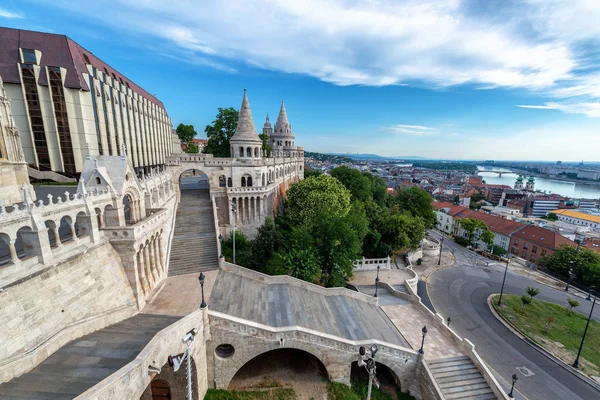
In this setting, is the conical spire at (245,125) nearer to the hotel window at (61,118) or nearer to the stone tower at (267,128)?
the hotel window at (61,118)

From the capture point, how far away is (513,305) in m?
29.1

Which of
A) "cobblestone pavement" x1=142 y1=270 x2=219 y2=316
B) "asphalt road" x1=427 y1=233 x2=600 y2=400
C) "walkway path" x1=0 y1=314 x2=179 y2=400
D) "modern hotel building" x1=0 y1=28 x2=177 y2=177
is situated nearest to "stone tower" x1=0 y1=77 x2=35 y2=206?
"modern hotel building" x1=0 y1=28 x2=177 y2=177

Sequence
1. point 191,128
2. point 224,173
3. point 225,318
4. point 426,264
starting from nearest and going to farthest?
1. point 225,318
2. point 224,173
3. point 426,264
4. point 191,128

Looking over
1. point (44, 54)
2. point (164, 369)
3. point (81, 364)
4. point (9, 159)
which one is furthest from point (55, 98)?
point (164, 369)

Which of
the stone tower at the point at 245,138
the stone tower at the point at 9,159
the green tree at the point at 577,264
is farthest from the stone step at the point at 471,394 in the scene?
the green tree at the point at 577,264

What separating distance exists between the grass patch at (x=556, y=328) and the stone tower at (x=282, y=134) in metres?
44.0

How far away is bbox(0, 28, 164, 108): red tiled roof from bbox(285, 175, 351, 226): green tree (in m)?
25.6

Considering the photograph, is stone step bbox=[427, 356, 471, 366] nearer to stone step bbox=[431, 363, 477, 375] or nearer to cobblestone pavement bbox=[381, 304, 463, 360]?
cobblestone pavement bbox=[381, 304, 463, 360]

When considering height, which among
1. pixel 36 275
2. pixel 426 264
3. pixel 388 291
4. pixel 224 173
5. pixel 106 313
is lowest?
pixel 426 264

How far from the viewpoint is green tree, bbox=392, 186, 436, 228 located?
163 feet

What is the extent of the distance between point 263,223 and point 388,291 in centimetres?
1668

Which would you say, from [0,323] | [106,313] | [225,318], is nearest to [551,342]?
[225,318]

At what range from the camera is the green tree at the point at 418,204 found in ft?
163

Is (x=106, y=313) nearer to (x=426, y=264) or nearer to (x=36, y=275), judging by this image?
(x=36, y=275)
